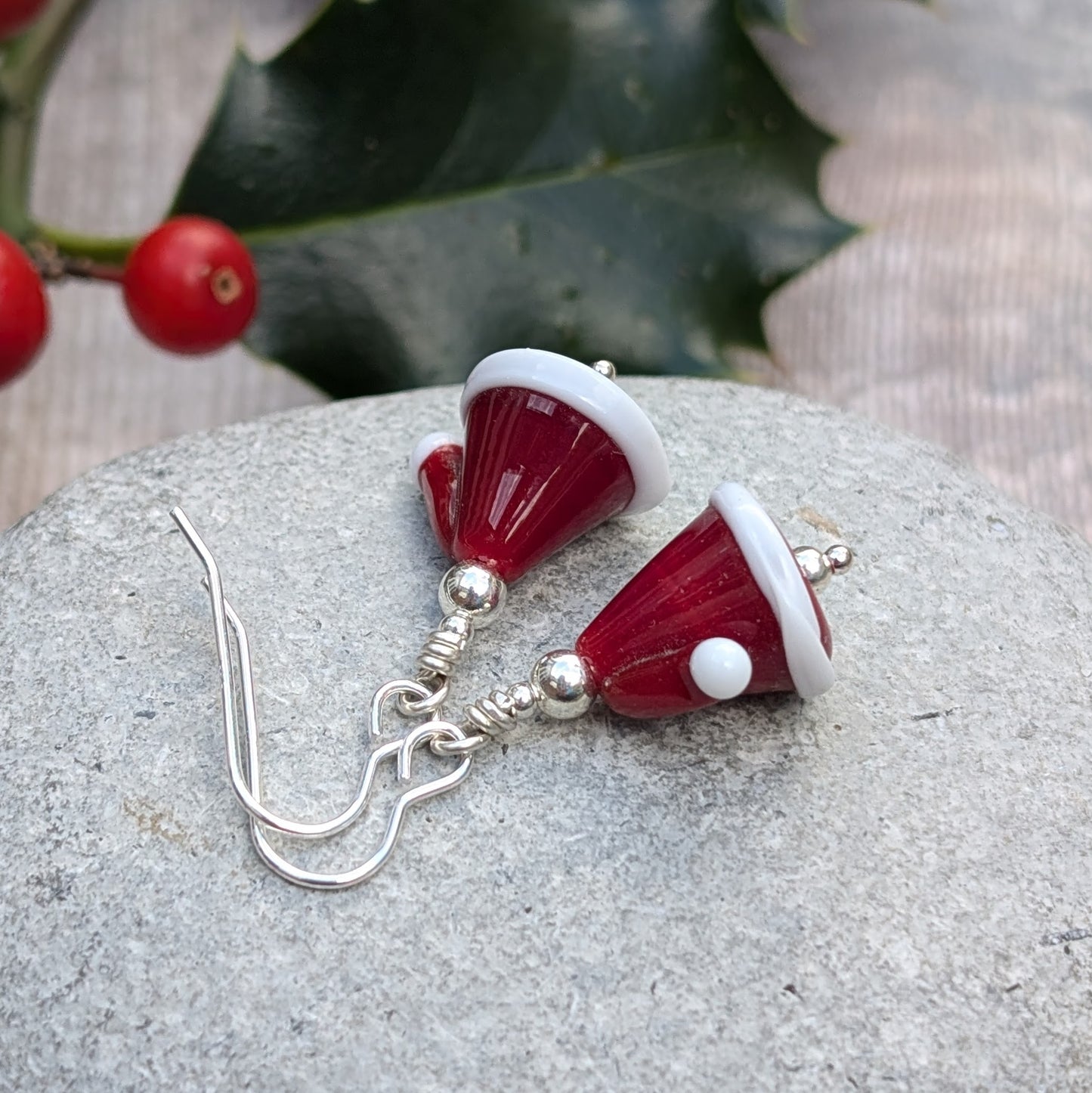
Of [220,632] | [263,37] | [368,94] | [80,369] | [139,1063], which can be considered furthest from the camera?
[263,37]

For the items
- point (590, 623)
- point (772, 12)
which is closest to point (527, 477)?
point (590, 623)

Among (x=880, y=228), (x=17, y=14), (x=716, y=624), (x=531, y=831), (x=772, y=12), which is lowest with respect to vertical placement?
(x=880, y=228)

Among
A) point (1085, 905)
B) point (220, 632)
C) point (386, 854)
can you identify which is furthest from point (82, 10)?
point (1085, 905)

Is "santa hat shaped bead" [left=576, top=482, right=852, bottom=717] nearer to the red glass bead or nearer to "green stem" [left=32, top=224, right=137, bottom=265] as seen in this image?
the red glass bead

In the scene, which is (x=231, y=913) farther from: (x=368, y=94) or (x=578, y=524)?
(x=368, y=94)

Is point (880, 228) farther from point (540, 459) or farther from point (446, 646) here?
point (446, 646)

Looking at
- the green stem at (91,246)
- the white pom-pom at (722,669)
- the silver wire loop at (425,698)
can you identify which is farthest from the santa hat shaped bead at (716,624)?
the green stem at (91,246)
